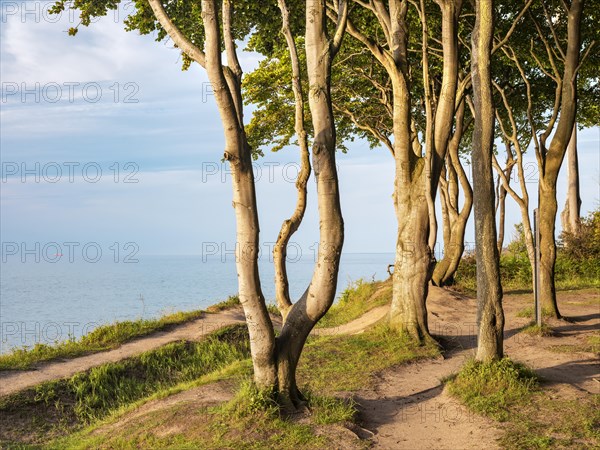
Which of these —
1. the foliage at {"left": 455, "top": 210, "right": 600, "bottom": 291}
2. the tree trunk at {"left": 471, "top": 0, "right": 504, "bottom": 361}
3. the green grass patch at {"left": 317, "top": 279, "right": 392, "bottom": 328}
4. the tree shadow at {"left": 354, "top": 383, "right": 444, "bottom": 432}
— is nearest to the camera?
the tree shadow at {"left": 354, "top": 383, "right": 444, "bottom": 432}

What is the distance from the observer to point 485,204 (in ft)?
35.9

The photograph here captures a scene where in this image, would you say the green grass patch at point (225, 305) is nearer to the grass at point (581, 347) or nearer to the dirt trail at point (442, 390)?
the dirt trail at point (442, 390)

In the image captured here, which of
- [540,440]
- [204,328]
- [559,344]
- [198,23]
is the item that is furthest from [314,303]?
[204,328]

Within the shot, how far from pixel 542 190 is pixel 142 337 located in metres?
11.0

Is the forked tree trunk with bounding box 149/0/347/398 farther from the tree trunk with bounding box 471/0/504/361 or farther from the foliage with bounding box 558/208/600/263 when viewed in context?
the foliage with bounding box 558/208/600/263

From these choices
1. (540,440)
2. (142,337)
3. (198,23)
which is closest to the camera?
(540,440)

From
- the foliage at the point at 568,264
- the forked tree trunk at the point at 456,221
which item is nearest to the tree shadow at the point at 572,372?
the forked tree trunk at the point at 456,221

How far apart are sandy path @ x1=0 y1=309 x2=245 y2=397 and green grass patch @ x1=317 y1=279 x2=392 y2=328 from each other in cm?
302

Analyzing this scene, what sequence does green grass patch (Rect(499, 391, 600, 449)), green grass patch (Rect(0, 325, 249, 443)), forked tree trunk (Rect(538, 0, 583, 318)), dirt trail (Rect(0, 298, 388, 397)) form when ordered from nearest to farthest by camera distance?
green grass patch (Rect(499, 391, 600, 449)) < green grass patch (Rect(0, 325, 249, 443)) < dirt trail (Rect(0, 298, 388, 397)) < forked tree trunk (Rect(538, 0, 583, 318))

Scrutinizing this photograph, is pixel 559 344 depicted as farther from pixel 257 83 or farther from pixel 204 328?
pixel 257 83

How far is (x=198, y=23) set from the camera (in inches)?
630

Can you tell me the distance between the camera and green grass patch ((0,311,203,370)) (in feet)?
52.1

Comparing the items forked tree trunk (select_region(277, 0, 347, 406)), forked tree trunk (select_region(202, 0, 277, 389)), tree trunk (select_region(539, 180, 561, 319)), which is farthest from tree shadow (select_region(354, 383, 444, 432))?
tree trunk (select_region(539, 180, 561, 319))

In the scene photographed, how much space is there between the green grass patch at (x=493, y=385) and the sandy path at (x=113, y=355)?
28.3 feet
